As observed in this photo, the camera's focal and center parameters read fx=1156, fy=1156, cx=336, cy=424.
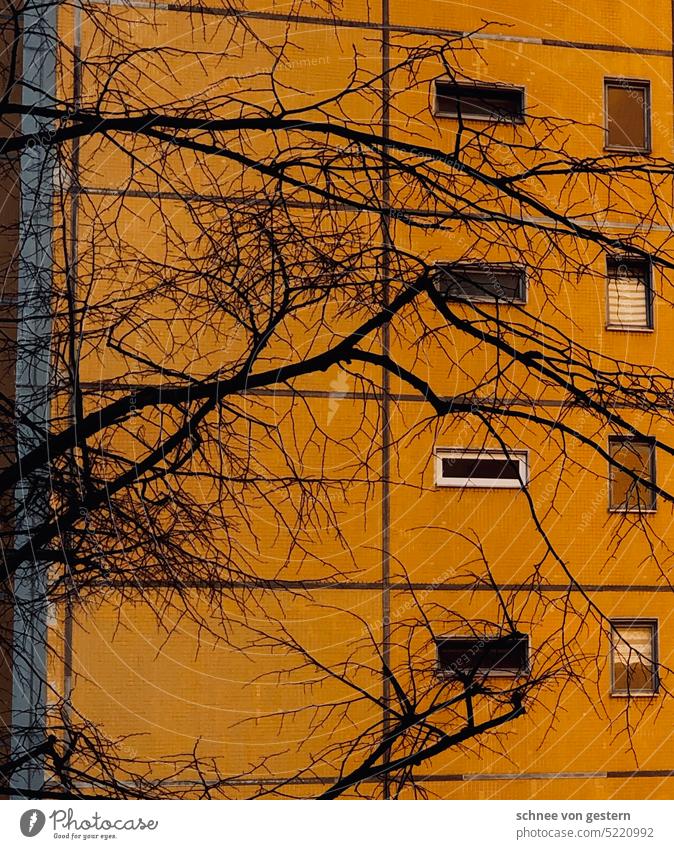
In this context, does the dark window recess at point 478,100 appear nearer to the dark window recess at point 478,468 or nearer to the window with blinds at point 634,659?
the dark window recess at point 478,468

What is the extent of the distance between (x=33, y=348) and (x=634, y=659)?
2.20 metres

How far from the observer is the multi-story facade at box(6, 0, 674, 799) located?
132 inches

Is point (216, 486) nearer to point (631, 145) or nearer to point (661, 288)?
point (661, 288)

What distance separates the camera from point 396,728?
3088 mm

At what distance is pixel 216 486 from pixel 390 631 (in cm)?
139

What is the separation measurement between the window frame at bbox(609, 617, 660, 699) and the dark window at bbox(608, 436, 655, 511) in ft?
1.24

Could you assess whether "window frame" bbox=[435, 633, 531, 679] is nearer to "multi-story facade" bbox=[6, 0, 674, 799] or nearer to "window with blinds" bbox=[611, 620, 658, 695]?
"multi-story facade" bbox=[6, 0, 674, 799]

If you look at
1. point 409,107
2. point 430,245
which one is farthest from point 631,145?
point 430,245

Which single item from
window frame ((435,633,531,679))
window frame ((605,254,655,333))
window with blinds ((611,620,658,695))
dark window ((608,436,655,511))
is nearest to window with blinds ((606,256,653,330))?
window frame ((605,254,655,333))

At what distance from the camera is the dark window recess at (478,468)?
12.7ft

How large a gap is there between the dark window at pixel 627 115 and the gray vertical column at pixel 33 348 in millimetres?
2001

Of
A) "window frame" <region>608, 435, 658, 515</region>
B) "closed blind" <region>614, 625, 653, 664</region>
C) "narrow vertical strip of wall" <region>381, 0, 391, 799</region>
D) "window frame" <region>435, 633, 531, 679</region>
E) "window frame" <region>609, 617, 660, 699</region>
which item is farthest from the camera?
"closed blind" <region>614, 625, 653, 664</region>

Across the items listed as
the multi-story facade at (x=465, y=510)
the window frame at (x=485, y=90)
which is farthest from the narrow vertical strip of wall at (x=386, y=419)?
the window frame at (x=485, y=90)

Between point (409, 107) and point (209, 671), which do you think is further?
point (209, 671)
